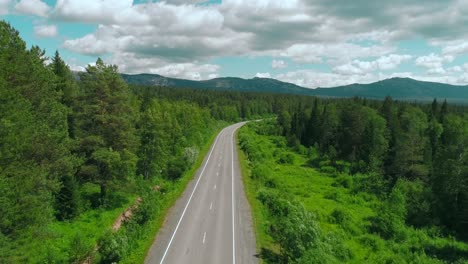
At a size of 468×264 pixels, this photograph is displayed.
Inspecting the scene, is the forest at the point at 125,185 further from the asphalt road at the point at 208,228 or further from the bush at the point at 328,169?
the asphalt road at the point at 208,228

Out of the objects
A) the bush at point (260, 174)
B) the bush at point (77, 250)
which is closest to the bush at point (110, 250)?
the bush at point (77, 250)

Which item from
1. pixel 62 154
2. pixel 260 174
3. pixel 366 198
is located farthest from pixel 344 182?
pixel 62 154

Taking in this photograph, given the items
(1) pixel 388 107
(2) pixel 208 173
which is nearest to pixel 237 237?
(2) pixel 208 173

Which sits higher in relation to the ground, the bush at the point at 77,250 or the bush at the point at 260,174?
the bush at the point at 77,250

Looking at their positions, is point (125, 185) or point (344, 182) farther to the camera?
point (344, 182)

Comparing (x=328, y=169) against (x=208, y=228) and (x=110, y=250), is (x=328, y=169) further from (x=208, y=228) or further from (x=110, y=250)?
(x=110, y=250)
